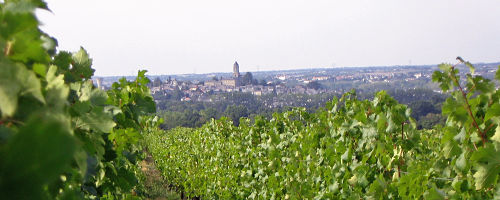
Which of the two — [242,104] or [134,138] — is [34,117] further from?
[242,104]

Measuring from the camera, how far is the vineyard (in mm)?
463

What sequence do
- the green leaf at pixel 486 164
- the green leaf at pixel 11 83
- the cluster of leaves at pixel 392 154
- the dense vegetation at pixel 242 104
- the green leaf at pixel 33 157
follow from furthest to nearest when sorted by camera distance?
the dense vegetation at pixel 242 104 → the cluster of leaves at pixel 392 154 → the green leaf at pixel 486 164 → the green leaf at pixel 11 83 → the green leaf at pixel 33 157

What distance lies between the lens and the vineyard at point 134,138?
1.52 feet

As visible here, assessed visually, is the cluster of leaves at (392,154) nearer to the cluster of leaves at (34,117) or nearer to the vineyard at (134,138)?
the vineyard at (134,138)

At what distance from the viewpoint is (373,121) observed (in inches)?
123

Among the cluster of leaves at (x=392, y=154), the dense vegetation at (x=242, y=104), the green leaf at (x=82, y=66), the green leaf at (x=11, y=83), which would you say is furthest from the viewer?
the dense vegetation at (x=242, y=104)

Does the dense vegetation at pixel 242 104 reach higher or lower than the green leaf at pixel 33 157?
lower

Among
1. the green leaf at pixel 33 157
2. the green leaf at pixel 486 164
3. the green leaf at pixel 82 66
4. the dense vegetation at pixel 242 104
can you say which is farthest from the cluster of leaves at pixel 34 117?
the dense vegetation at pixel 242 104

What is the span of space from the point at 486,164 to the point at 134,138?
1.73 metres

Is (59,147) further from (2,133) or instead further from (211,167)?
(211,167)

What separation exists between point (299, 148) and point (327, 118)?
1.75 feet

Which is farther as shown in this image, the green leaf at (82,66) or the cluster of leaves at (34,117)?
the green leaf at (82,66)

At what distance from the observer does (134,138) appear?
2.27m

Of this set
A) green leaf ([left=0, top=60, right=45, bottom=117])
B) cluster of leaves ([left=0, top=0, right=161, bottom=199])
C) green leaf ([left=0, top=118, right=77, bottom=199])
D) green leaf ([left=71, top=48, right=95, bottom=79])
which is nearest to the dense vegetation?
green leaf ([left=71, top=48, right=95, bottom=79])
